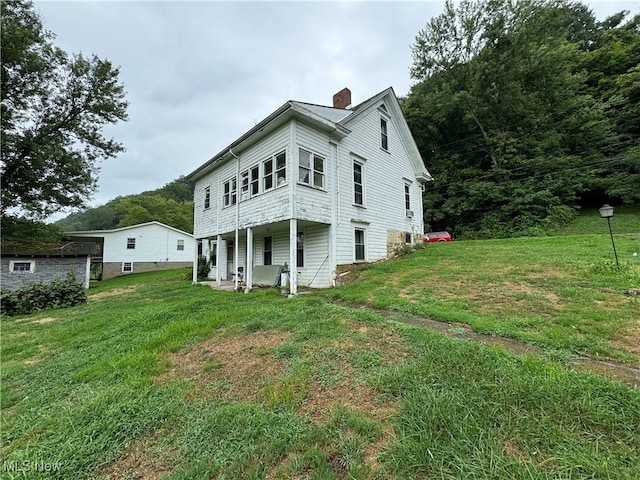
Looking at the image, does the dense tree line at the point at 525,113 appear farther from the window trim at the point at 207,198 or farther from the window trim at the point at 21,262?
the window trim at the point at 21,262

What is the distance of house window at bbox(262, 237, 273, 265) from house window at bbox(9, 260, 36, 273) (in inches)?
638

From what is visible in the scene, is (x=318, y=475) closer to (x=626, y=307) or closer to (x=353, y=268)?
(x=626, y=307)

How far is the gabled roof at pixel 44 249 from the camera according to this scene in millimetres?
16109

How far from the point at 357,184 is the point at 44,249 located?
21.0 meters

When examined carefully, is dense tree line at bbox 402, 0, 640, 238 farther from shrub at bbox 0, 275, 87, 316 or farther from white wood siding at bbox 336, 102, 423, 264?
shrub at bbox 0, 275, 87, 316

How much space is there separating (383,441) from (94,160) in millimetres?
20714

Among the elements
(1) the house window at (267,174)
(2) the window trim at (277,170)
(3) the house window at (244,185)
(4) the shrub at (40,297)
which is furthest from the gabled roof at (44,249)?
(2) the window trim at (277,170)

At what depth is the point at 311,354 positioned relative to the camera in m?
A: 3.57

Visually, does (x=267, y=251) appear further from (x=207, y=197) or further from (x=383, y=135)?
(x=383, y=135)

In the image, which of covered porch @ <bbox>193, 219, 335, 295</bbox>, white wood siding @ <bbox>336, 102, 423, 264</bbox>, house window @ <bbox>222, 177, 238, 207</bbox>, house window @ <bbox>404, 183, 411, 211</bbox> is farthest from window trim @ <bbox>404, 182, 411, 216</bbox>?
house window @ <bbox>222, 177, 238, 207</bbox>

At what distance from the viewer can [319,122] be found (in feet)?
30.1

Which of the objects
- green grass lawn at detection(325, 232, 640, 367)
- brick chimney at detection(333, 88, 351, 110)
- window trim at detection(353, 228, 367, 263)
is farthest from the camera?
brick chimney at detection(333, 88, 351, 110)

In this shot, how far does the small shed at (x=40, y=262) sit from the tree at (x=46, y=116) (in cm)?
383

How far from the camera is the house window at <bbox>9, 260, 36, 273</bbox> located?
632 inches
